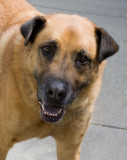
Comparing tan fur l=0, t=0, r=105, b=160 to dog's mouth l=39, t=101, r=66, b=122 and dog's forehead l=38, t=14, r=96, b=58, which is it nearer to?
dog's forehead l=38, t=14, r=96, b=58

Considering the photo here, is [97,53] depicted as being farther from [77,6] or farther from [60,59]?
[77,6]

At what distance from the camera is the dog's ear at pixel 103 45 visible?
352 cm

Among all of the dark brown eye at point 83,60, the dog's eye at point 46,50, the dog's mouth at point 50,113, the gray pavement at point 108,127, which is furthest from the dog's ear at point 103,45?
the gray pavement at point 108,127

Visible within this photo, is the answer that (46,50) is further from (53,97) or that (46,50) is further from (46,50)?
(53,97)

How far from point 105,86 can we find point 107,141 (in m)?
1.14

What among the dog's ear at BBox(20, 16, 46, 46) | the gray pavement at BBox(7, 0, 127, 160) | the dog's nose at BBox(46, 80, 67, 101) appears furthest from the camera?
the gray pavement at BBox(7, 0, 127, 160)

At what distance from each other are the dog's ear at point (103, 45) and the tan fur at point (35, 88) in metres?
0.06

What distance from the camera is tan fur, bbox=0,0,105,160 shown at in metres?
3.38

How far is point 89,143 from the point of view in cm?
472

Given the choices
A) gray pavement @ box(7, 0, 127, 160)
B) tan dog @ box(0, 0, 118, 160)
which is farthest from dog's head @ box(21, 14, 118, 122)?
gray pavement @ box(7, 0, 127, 160)

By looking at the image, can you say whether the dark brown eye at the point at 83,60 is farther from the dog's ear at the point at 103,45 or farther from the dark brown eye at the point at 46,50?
the dark brown eye at the point at 46,50

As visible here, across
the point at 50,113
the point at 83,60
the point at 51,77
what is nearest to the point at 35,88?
the point at 50,113

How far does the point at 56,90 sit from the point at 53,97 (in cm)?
11

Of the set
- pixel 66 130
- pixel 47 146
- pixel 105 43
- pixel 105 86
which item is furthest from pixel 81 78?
pixel 105 86
